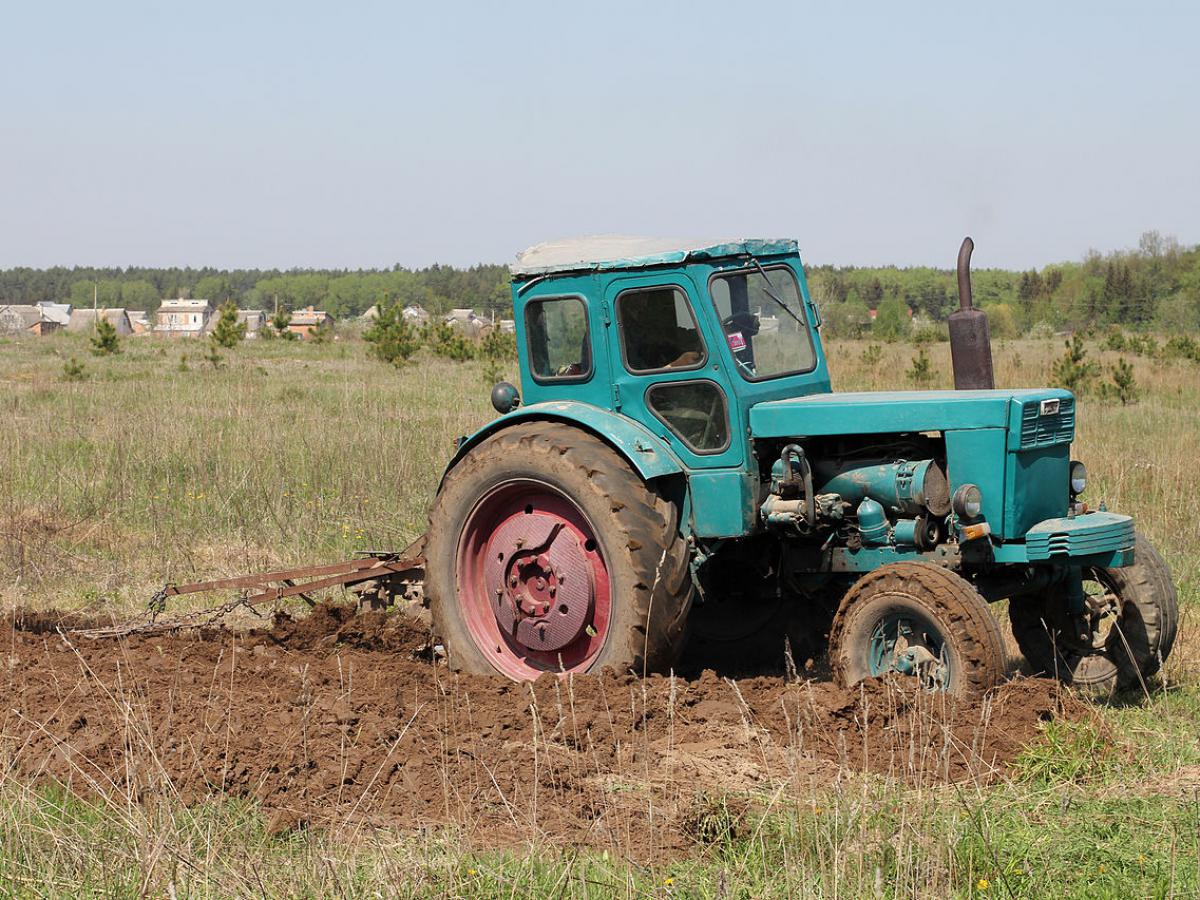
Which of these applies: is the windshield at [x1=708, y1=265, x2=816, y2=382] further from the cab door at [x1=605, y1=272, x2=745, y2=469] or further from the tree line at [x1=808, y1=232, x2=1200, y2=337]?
the tree line at [x1=808, y1=232, x2=1200, y2=337]

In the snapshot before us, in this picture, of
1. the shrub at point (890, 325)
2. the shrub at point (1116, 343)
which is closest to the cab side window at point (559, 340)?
the shrub at point (1116, 343)

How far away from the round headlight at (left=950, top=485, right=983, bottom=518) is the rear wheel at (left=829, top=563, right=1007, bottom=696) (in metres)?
0.33

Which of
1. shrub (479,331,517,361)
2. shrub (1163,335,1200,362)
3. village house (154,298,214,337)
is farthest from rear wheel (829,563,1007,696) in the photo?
village house (154,298,214,337)

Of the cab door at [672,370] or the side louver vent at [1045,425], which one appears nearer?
the side louver vent at [1045,425]

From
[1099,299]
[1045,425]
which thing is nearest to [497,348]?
[1045,425]

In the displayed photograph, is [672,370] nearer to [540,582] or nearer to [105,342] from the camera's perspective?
[540,582]

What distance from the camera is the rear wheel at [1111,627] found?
20.3 feet

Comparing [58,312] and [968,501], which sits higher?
[58,312]

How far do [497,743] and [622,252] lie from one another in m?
2.59

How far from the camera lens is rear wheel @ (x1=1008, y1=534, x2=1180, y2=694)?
20.3 ft

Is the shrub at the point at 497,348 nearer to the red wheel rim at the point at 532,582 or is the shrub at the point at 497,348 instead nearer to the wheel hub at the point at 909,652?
the red wheel rim at the point at 532,582

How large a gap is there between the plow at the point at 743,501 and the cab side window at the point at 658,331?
10 millimetres

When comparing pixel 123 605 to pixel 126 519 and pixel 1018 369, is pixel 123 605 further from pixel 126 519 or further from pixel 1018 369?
pixel 1018 369

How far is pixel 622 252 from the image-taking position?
6.52m
